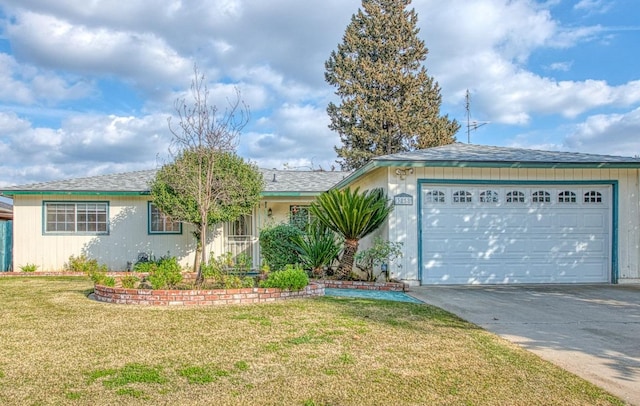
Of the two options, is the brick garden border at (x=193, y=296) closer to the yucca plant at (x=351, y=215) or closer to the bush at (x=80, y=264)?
the yucca plant at (x=351, y=215)

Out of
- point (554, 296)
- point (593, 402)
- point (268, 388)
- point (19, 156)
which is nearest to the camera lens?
point (593, 402)

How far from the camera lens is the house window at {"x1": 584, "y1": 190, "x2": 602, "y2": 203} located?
10.8 meters

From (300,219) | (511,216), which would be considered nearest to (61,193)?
(300,219)

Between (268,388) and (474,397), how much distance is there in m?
1.64

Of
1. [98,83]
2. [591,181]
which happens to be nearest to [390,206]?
Answer: [591,181]

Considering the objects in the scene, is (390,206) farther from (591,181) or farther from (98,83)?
(98,83)

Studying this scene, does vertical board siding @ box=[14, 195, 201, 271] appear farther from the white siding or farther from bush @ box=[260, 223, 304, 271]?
bush @ box=[260, 223, 304, 271]

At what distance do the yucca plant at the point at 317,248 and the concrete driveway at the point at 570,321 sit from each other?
2247 millimetres

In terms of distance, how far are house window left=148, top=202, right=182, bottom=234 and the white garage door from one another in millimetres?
8241

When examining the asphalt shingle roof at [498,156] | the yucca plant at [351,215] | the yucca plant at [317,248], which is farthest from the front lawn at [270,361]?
the asphalt shingle roof at [498,156]

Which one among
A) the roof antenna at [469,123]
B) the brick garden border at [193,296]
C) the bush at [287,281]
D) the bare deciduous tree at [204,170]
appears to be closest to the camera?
the brick garden border at [193,296]

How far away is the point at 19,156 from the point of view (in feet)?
75.2

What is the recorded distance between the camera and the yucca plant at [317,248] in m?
10.8

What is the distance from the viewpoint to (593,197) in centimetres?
1078
